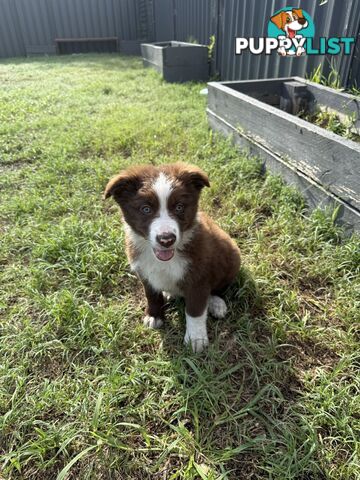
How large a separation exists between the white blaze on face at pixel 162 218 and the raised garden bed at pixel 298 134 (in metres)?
1.51

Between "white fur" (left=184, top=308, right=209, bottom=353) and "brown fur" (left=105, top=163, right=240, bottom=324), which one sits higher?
"brown fur" (left=105, top=163, right=240, bottom=324)

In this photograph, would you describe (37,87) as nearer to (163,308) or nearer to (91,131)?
(91,131)

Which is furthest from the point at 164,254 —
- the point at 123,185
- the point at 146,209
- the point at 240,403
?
the point at 240,403

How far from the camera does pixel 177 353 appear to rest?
219 cm

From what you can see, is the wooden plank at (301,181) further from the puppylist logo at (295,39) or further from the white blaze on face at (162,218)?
the white blaze on face at (162,218)

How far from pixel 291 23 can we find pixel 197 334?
4682 mm

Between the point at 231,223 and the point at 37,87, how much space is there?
25.5 feet

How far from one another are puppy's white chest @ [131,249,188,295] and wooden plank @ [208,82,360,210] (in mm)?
1484

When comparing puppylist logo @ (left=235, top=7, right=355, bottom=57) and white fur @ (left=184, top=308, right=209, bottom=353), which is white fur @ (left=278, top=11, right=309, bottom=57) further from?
white fur @ (left=184, top=308, right=209, bottom=353)

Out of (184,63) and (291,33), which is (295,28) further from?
(184,63)

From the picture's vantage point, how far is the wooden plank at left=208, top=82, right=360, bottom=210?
2.66m

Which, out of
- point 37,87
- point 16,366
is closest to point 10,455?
point 16,366

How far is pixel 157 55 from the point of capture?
9.28 metres

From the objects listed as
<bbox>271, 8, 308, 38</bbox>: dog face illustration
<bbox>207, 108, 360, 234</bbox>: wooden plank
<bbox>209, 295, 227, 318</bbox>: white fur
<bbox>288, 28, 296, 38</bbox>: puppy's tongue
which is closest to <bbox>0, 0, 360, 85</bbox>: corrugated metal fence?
<bbox>271, 8, 308, 38</bbox>: dog face illustration
